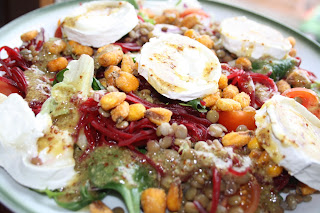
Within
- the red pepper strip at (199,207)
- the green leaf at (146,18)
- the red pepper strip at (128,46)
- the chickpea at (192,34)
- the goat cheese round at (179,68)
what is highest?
the goat cheese round at (179,68)

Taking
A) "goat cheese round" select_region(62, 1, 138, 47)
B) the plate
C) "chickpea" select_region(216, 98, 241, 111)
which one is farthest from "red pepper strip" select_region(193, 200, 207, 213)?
"goat cheese round" select_region(62, 1, 138, 47)

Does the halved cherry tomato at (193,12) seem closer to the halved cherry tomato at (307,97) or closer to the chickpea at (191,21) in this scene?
the chickpea at (191,21)

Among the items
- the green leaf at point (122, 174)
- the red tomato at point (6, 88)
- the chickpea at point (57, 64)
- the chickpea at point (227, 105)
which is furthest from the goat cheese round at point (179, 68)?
the red tomato at point (6, 88)

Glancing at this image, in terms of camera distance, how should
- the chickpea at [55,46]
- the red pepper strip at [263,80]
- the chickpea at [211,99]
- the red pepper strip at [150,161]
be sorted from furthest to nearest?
the chickpea at [55,46] → the red pepper strip at [263,80] → the chickpea at [211,99] → the red pepper strip at [150,161]

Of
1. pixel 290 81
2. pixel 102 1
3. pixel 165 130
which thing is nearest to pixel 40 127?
pixel 165 130

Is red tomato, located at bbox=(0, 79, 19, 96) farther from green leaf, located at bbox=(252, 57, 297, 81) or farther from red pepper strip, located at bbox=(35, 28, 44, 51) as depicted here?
green leaf, located at bbox=(252, 57, 297, 81)

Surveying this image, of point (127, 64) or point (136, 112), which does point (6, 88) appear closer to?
point (127, 64)
